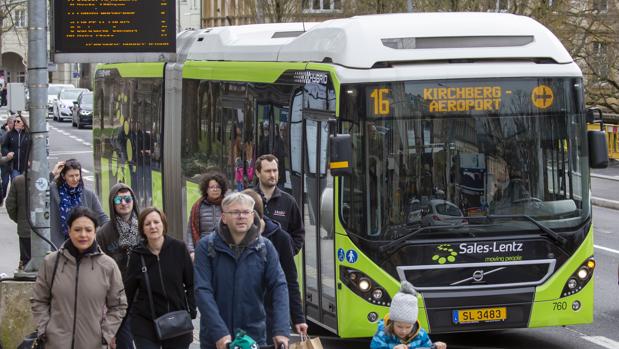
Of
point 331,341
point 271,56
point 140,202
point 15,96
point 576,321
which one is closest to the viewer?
point 576,321

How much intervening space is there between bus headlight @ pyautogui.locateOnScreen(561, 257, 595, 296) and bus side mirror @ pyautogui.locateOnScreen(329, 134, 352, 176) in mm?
2179

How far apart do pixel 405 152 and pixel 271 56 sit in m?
2.92

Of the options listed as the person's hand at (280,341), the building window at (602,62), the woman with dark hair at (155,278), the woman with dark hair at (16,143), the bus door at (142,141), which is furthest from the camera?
the building window at (602,62)

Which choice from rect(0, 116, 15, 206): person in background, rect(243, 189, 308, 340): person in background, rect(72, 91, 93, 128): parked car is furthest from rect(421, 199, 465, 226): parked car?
rect(72, 91, 93, 128): parked car

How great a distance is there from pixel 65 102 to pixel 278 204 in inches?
2156

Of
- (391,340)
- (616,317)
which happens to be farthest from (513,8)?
(391,340)

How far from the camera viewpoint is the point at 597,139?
38.6 feet

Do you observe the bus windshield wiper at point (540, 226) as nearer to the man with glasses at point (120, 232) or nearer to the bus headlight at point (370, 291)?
the bus headlight at point (370, 291)

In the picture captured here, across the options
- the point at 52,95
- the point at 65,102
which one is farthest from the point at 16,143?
the point at 52,95

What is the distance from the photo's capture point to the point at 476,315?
37.2 ft

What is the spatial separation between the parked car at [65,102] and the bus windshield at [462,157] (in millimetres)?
53960

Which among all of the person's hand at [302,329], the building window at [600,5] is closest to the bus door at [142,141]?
the person's hand at [302,329]

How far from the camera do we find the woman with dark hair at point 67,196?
12.2 metres

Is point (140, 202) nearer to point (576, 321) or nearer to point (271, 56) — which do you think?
point (271, 56)
